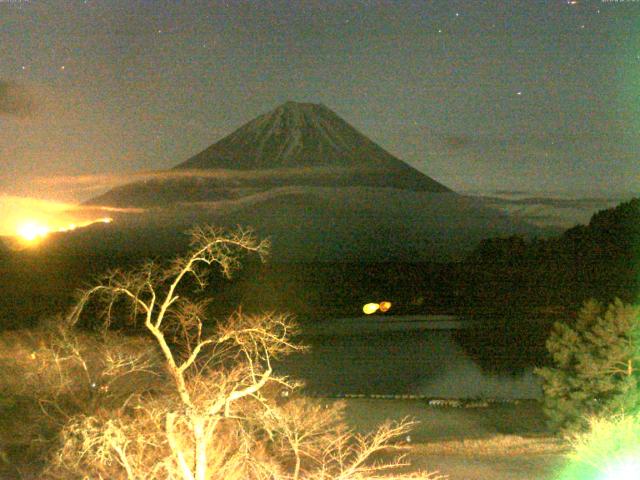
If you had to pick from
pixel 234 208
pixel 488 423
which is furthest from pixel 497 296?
pixel 234 208

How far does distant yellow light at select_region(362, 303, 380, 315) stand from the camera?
6088 centimetres

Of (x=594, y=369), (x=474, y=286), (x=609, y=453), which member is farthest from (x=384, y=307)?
(x=609, y=453)

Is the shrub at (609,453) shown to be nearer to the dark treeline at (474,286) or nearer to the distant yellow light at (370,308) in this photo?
the dark treeline at (474,286)

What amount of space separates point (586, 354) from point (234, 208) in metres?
129

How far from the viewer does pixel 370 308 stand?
6088 cm

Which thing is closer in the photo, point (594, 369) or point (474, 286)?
point (594, 369)

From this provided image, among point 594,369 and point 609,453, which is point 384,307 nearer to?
point 594,369

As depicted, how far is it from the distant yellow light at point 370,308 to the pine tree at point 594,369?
42751mm

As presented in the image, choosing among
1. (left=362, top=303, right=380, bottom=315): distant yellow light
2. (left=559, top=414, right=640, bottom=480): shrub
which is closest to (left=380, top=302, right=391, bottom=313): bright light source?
(left=362, top=303, right=380, bottom=315): distant yellow light

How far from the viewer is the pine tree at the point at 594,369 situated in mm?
15734

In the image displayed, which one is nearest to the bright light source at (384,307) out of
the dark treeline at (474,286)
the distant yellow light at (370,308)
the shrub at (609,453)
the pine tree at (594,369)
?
the distant yellow light at (370,308)

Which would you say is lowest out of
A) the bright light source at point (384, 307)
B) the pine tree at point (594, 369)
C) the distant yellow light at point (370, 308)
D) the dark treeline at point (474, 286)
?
the bright light source at point (384, 307)

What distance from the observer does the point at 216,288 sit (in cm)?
5678

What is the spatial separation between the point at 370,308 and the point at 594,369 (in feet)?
147
